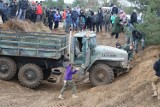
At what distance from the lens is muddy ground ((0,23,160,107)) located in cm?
1161

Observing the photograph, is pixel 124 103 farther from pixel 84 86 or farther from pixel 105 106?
pixel 84 86

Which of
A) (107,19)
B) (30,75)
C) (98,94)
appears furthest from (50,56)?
(107,19)

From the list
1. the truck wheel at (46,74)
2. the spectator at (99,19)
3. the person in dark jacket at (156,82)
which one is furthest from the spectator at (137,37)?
the person in dark jacket at (156,82)

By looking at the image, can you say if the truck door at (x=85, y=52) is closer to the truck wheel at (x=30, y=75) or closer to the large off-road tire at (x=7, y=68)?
the truck wheel at (x=30, y=75)

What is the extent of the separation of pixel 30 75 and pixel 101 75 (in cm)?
290

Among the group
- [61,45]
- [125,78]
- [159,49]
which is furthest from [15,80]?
[159,49]

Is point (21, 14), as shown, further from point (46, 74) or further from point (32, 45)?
point (32, 45)

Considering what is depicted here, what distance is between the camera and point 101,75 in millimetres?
14633

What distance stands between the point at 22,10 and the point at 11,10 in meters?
0.65

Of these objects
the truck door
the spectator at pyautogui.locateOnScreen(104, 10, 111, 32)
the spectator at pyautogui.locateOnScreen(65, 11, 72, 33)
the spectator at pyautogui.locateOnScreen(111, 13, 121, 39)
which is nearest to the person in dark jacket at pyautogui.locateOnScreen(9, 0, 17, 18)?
the spectator at pyautogui.locateOnScreen(65, 11, 72, 33)

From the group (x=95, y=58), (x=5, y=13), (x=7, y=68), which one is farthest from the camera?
(x=5, y=13)

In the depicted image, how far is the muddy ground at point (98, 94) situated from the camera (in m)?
11.6

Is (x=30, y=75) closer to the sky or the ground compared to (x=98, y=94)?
closer to the sky

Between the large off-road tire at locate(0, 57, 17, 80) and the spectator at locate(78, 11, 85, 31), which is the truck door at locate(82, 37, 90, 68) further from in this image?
the spectator at locate(78, 11, 85, 31)
